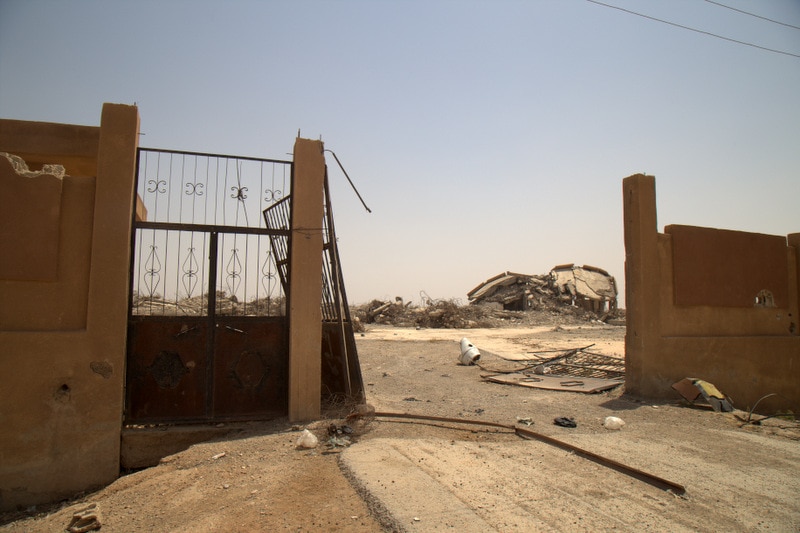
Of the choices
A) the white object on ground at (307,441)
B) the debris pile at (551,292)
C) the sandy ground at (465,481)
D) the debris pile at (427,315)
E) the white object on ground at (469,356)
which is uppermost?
the debris pile at (551,292)

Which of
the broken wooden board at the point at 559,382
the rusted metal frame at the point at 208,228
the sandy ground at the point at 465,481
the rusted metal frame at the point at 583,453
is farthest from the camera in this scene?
the broken wooden board at the point at 559,382

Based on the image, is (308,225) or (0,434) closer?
(0,434)

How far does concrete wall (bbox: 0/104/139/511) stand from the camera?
5305mm

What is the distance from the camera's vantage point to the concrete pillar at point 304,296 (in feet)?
20.2

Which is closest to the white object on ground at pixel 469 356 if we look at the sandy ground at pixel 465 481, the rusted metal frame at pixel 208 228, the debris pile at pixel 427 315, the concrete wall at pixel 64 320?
the sandy ground at pixel 465 481

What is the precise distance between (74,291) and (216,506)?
3.06 meters

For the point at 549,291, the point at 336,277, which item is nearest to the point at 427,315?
the point at 549,291

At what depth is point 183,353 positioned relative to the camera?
6.09 meters

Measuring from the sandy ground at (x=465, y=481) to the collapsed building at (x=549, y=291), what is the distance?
21839 millimetres

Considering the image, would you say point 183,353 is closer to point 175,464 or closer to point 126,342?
point 126,342

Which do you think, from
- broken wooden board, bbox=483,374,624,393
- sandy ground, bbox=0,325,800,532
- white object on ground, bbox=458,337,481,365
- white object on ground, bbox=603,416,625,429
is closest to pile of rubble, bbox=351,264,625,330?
white object on ground, bbox=458,337,481,365

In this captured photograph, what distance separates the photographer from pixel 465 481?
14.0ft

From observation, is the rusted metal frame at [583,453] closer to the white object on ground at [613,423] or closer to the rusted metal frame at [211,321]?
the white object on ground at [613,423]

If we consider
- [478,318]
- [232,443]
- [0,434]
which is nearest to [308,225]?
[232,443]
